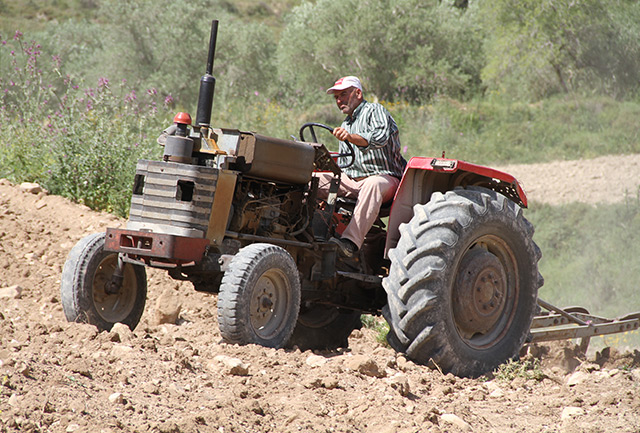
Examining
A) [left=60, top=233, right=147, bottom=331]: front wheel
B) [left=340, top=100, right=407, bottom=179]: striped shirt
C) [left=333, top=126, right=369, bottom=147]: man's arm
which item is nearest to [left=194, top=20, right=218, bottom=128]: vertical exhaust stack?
Result: [left=333, top=126, right=369, bottom=147]: man's arm

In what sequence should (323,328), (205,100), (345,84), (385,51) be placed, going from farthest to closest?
(385,51) < (323,328) < (345,84) < (205,100)

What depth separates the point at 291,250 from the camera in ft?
18.4

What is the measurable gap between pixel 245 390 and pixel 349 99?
114 inches

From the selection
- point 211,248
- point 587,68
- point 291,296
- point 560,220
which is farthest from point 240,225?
point 587,68

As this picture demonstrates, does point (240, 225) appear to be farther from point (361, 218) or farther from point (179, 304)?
point (179, 304)

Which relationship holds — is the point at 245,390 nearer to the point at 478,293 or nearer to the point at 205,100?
the point at 205,100

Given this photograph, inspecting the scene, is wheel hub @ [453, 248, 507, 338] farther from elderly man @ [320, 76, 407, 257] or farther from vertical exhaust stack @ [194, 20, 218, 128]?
vertical exhaust stack @ [194, 20, 218, 128]

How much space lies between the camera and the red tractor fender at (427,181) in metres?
5.48

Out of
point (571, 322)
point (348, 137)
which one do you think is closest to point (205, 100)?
point (348, 137)

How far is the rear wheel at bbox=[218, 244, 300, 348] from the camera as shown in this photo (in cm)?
466

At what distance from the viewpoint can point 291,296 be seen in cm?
510

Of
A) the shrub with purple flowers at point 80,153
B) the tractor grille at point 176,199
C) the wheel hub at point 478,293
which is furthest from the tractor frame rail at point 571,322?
the shrub with purple flowers at point 80,153

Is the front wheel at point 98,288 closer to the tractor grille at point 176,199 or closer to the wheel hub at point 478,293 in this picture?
the tractor grille at point 176,199

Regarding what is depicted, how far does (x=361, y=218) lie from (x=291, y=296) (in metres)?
0.91
